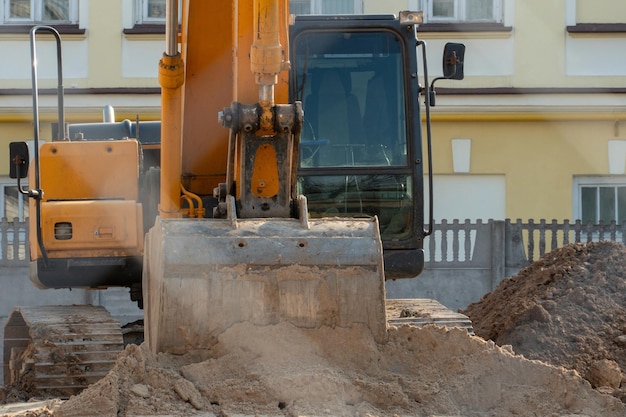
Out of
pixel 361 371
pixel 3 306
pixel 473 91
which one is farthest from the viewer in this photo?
pixel 473 91

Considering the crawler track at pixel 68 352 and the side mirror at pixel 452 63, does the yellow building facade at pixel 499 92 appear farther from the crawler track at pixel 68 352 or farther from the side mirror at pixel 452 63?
the crawler track at pixel 68 352

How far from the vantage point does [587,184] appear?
55.1ft

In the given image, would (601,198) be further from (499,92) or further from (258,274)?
(258,274)

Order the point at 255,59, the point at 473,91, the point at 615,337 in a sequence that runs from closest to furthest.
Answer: the point at 255,59 < the point at 615,337 < the point at 473,91

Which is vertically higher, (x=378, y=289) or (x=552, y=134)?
(x=552, y=134)

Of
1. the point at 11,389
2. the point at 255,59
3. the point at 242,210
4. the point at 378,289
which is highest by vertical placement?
the point at 255,59

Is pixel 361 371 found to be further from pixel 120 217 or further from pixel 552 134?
pixel 552 134

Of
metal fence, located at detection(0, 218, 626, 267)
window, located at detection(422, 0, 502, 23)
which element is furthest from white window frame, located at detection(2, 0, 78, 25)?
window, located at detection(422, 0, 502, 23)

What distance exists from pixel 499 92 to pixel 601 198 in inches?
79.7

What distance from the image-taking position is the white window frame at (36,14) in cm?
1680

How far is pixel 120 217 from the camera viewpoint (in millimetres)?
7867

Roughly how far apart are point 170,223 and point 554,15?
11695 mm

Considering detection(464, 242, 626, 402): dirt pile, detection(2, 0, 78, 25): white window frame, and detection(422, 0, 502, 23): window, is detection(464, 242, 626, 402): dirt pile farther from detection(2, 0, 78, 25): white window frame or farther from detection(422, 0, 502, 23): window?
detection(2, 0, 78, 25): white window frame

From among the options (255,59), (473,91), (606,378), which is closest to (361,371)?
(255,59)
